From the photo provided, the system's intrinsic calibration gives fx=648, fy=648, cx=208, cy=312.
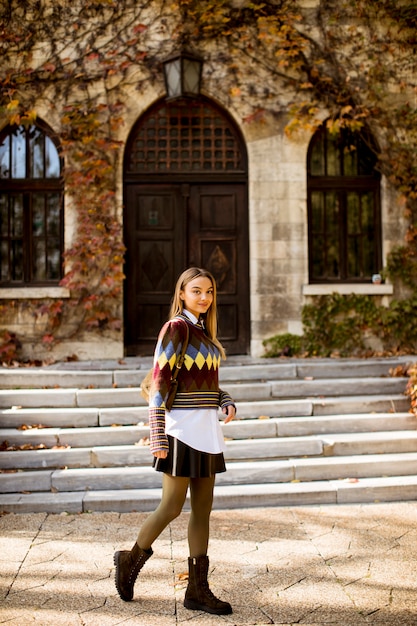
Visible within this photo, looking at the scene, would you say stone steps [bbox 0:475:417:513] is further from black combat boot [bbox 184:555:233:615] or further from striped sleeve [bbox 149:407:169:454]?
striped sleeve [bbox 149:407:169:454]

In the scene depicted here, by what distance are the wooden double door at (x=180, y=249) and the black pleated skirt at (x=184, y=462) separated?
5.61 metres

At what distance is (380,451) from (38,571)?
3.51 meters

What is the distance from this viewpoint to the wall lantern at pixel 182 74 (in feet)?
27.4

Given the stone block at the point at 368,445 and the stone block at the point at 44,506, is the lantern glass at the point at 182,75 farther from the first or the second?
the stone block at the point at 44,506

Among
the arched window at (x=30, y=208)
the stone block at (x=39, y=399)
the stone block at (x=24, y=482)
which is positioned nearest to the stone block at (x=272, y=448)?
the stone block at (x=24, y=482)

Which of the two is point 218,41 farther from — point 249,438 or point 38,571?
point 38,571

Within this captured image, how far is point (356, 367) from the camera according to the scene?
771cm

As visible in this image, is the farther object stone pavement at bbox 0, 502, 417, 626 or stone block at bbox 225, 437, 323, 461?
stone block at bbox 225, 437, 323, 461

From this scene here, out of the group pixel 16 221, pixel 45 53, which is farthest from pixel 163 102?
pixel 16 221

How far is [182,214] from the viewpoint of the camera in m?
8.97

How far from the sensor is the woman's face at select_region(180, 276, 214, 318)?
360cm

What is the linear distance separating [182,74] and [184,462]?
20.7ft

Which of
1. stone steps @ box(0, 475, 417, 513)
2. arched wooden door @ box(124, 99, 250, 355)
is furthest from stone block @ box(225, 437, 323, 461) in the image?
arched wooden door @ box(124, 99, 250, 355)

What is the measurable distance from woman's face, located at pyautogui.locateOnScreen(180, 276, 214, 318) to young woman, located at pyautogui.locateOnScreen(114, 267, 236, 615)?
0.11 m
